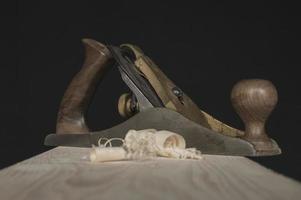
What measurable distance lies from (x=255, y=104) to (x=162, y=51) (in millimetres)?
1457

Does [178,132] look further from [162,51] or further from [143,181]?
[162,51]

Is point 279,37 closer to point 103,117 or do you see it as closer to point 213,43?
point 213,43

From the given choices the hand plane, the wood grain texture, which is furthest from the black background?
the wood grain texture

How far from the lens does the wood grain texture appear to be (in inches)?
47.1

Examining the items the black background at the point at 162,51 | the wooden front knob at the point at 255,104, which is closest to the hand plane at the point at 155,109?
the wooden front knob at the point at 255,104

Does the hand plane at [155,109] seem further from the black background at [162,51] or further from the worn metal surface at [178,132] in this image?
the black background at [162,51]

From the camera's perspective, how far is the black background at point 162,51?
3611mm

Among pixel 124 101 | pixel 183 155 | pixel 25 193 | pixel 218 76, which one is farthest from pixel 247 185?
pixel 218 76

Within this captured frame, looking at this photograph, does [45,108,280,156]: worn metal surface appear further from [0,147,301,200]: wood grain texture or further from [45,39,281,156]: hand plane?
[0,147,301,200]: wood grain texture

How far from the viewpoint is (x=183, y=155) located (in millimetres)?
1980

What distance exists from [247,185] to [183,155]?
67cm

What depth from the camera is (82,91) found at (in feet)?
9.14

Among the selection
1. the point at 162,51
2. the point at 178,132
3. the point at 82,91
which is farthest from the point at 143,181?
the point at 162,51

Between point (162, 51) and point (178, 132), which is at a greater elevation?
point (162, 51)
